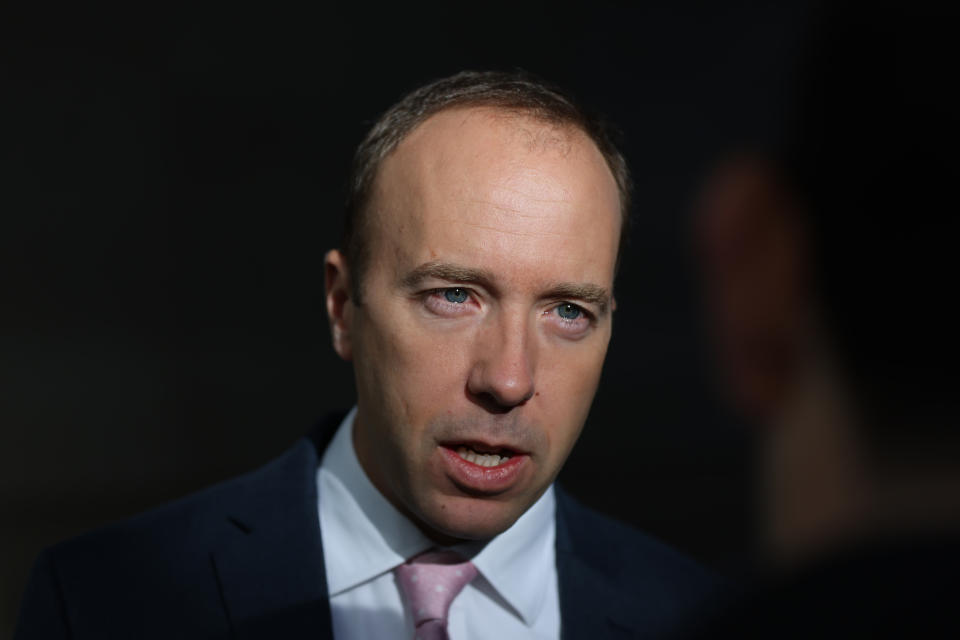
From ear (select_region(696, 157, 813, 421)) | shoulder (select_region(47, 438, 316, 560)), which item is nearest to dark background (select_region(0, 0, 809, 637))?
shoulder (select_region(47, 438, 316, 560))

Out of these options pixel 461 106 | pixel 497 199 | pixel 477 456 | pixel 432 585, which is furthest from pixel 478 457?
pixel 461 106

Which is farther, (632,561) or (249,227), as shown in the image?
(249,227)

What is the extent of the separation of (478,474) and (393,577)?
0.37 meters

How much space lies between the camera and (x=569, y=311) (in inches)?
93.8

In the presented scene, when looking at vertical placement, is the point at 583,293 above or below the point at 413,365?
above

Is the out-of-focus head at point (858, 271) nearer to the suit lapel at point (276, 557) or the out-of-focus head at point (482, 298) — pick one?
the out-of-focus head at point (482, 298)

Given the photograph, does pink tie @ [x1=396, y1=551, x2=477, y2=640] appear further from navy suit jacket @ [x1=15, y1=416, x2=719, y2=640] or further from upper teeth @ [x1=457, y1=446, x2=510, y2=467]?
upper teeth @ [x1=457, y1=446, x2=510, y2=467]

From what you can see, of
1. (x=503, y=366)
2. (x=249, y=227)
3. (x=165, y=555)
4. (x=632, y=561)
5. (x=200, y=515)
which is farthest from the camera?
(x=249, y=227)

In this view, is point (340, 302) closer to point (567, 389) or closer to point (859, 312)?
point (567, 389)

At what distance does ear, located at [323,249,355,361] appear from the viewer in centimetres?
257

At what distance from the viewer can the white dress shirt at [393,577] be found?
2469 mm

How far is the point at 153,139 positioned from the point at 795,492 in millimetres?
6090

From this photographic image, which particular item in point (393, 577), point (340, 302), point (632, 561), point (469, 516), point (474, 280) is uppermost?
point (474, 280)

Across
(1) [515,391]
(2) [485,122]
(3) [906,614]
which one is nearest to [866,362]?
(3) [906,614]
